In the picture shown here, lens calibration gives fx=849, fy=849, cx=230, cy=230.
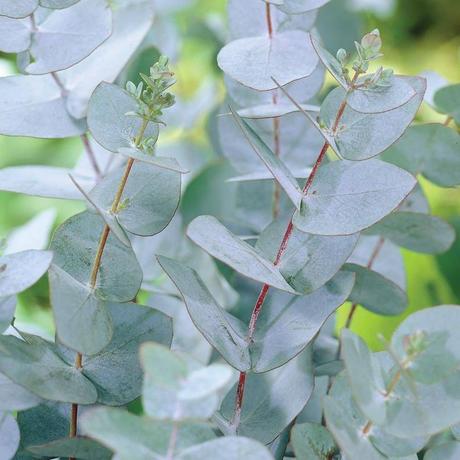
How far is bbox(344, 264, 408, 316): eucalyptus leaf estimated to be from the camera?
351mm

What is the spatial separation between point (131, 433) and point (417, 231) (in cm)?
21

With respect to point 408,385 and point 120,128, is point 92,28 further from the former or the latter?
point 408,385

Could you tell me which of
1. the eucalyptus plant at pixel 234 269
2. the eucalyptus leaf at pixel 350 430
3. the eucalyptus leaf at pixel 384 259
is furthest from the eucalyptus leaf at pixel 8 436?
the eucalyptus leaf at pixel 384 259

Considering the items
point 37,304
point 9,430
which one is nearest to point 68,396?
point 9,430

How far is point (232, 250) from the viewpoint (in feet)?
0.88

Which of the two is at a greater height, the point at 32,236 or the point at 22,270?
the point at 22,270

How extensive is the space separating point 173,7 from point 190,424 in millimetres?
501

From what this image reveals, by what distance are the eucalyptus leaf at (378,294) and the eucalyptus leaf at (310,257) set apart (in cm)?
5

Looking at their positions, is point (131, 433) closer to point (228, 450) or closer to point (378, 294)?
point (228, 450)

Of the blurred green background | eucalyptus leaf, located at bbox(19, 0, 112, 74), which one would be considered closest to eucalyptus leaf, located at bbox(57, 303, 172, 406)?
eucalyptus leaf, located at bbox(19, 0, 112, 74)

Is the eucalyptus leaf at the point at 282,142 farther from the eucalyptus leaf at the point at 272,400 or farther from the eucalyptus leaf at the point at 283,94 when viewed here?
the eucalyptus leaf at the point at 272,400

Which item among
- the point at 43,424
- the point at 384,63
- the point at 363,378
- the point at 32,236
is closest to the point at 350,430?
the point at 363,378

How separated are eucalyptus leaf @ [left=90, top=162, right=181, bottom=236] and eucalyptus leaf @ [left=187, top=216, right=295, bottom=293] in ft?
0.09

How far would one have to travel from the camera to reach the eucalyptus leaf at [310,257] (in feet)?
0.96
